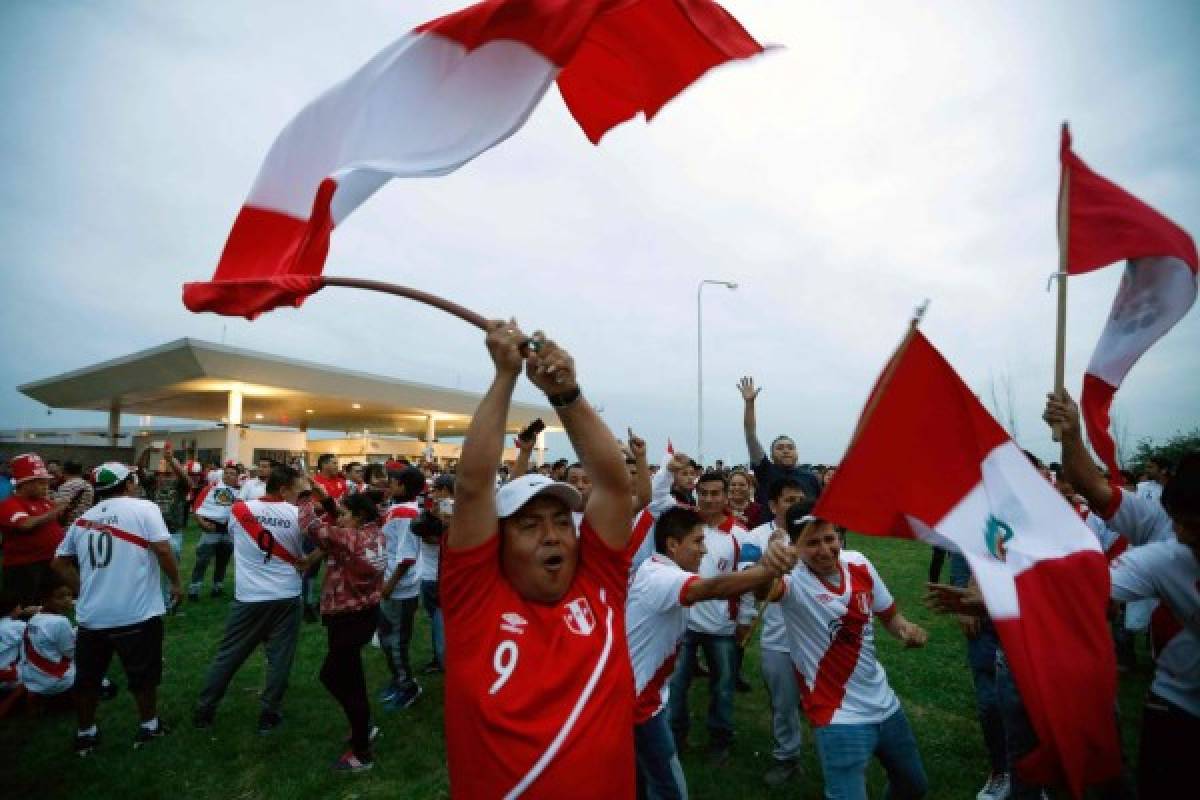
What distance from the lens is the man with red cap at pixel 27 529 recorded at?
6883mm

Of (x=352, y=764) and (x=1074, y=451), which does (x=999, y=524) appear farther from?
(x=352, y=764)

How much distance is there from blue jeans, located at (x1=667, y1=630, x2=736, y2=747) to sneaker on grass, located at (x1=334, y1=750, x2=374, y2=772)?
236 centimetres

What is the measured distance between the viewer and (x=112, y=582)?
483cm

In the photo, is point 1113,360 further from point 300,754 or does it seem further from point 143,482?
→ point 143,482

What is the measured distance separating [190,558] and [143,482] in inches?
150

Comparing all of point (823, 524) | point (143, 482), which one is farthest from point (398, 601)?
point (143, 482)

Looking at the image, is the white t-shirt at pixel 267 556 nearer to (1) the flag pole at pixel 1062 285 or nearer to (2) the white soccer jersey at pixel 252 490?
(2) the white soccer jersey at pixel 252 490

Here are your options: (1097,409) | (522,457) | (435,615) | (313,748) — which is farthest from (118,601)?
(1097,409)

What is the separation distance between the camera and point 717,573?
192 inches

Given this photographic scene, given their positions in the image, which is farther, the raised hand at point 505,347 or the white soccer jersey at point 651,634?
the white soccer jersey at point 651,634

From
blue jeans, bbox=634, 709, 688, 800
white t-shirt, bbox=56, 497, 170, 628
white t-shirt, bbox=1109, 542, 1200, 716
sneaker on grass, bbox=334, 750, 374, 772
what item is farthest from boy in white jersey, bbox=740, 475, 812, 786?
white t-shirt, bbox=56, 497, 170, 628

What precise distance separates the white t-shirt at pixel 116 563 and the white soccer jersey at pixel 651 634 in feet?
13.1

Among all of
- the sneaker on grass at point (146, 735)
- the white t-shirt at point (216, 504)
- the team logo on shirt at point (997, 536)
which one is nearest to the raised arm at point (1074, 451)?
the team logo on shirt at point (997, 536)

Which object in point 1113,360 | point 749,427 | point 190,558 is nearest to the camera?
point 1113,360
